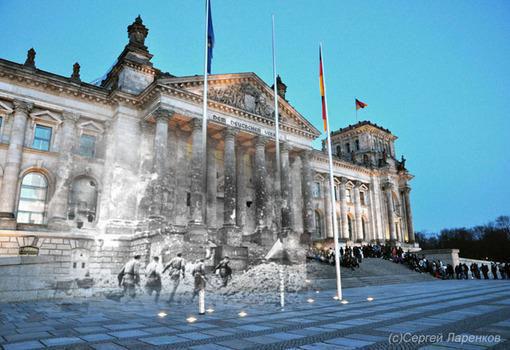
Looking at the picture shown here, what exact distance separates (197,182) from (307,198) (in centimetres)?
1268

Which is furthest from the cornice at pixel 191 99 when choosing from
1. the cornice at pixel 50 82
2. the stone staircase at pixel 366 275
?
the stone staircase at pixel 366 275

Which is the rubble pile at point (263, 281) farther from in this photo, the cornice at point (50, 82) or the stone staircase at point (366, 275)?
the cornice at point (50, 82)

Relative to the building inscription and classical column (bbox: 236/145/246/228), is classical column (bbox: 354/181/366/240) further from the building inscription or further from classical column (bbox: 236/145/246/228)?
the building inscription

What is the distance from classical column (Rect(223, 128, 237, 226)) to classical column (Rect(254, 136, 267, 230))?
282 centimetres

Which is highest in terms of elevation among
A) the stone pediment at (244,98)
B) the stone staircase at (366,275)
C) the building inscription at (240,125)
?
the stone pediment at (244,98)

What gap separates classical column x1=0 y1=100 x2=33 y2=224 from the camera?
2273 centimetres

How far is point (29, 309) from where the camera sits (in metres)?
12.3

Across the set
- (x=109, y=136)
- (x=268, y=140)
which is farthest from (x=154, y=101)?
(x=268, y=140)

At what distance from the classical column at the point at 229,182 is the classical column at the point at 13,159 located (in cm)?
1430

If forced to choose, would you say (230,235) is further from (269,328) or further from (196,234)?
(269,328)

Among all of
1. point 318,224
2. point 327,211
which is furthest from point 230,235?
point 327,211

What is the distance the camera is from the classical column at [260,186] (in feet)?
97.5

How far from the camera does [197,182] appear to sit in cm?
2570

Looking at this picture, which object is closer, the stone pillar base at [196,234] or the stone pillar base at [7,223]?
the stone pillar base at [7,223]
